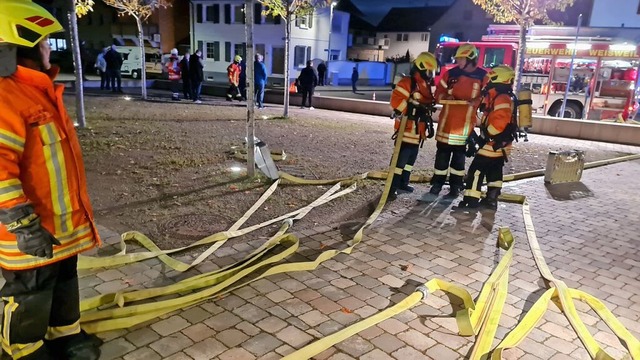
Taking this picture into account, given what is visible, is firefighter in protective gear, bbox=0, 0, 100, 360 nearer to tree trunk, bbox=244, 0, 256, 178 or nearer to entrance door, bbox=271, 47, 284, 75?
tree trunk, bbox=244, 0, 256, 178

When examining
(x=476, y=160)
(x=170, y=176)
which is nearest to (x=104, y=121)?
(x=170, y=176)

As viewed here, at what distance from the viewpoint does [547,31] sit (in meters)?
16.0

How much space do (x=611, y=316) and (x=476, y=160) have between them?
2.91m

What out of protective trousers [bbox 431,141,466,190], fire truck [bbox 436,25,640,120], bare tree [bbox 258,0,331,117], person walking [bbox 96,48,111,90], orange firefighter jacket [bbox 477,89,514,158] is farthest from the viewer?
person walking [bbox 96,48,111,90]

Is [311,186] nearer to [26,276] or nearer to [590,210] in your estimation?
[590,210]

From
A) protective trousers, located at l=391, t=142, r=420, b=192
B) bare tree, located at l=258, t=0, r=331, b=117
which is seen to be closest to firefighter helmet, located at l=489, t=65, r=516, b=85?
protective trousers, located at l=391, t=142, r=420, b=192

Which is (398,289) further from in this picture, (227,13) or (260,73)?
(227,13)

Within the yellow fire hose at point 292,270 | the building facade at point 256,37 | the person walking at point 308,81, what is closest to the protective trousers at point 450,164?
the yellow fire hose at point 292,270

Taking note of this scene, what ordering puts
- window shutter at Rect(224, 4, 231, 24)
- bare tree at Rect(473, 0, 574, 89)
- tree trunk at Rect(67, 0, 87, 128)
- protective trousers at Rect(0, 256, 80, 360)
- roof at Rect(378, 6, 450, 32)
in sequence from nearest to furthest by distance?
protective trousers at Rect(0, 256, 80, 360), tree trunk at Rect(67, 0, 87, 128), bare tree at Rect(473, 0, 574, 89), window shutter at Rect(224, 4, 231, 24), roof at Rect(378, 6, 450, 32)

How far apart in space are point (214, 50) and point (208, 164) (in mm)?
29349

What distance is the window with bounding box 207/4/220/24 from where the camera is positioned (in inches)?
1346

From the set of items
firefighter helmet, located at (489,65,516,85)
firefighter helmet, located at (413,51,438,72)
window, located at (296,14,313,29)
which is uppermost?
window, located at (296,14,313,29)

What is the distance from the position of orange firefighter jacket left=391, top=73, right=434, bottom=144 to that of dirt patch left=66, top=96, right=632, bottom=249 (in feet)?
3.17

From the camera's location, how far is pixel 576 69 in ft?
51.0
